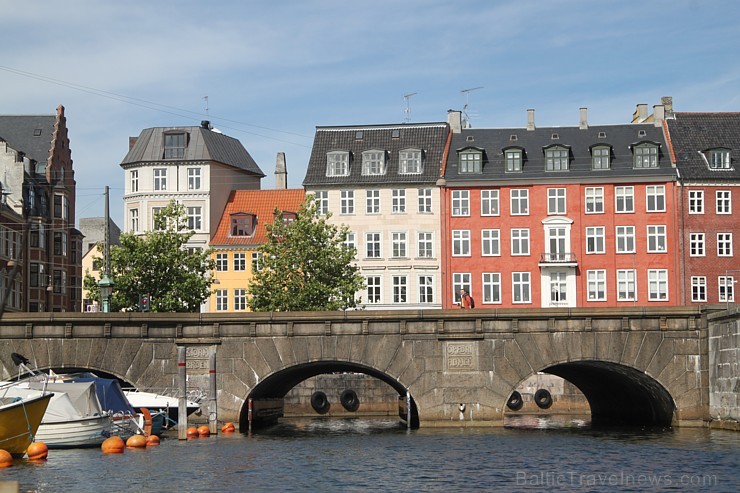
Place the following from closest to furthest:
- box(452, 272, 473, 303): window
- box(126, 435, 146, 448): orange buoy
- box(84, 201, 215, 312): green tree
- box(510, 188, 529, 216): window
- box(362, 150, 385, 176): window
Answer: box(126, 435, 146, 448): orange buoy
box(84, 201, 215, 312): green tree
box(452, 272, 473, 303): window
box(510, 188, 529, 216): window
box(362, 150, 385, 176): window

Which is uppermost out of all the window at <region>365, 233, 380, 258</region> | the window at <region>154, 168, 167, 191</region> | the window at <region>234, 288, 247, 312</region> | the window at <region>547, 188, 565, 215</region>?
the window at <region>154, 168, 167, 191</region>

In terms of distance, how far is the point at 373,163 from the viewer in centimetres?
9650

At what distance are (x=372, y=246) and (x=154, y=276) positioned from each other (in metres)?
21.3

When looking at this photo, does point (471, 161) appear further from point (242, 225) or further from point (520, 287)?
point (242, 225)

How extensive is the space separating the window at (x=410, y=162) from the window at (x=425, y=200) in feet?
5.70

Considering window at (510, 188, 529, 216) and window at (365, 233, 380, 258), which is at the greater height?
window at (510, 188, 529, 216)

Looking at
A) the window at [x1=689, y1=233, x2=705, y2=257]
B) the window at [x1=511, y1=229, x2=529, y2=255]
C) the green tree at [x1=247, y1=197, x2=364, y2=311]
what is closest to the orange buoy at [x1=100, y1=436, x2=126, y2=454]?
the green tree at [x1=247, y1=197, x2=364, y2=311]

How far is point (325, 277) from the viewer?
81.2 meters

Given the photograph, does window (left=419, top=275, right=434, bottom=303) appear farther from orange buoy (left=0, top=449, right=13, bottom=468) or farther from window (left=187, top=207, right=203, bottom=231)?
orange buoy (left=0, top=449, right=13, bottom=468)

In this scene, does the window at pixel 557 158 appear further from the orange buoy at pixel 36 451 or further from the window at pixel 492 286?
the orange buoy at pixel 36 451

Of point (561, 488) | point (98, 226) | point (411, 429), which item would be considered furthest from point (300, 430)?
point (98, 226)

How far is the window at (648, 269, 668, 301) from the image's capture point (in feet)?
297

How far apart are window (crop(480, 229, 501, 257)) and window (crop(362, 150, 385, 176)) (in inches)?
379

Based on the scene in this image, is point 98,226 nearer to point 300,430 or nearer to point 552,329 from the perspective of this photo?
point 300,430
